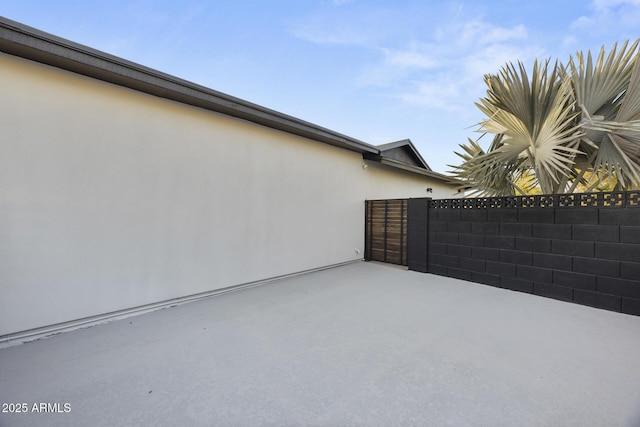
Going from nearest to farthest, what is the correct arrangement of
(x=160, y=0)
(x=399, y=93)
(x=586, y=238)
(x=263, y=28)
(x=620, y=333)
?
(x=620, y=333) < (x=586, y=238) < (x=160, y=0) < (x=263, y=28) < (x=399, y=93)

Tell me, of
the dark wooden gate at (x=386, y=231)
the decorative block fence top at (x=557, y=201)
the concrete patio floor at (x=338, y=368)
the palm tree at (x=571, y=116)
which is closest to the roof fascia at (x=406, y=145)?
the dark wooden gate at (x=386, y=231)

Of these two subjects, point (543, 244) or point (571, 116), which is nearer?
point (571, 116)

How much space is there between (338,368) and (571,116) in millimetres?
5172

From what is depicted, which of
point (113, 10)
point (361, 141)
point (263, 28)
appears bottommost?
point (361, 141)

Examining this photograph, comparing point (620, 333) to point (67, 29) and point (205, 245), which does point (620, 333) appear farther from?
point (67, 29)

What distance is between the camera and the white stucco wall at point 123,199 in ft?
9.14

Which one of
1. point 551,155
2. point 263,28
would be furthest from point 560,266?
point 263,28

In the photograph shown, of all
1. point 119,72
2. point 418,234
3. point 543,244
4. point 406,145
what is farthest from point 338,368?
point 406,145

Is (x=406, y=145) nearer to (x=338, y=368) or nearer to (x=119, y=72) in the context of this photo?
(x=119, y=72)

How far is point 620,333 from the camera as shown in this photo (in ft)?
9.84

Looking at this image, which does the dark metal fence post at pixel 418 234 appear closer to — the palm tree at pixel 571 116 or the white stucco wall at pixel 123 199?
the palm tree at pixel 571 116

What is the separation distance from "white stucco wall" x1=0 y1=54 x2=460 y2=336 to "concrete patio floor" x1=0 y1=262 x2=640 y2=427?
1.77ft

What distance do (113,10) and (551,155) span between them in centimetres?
727

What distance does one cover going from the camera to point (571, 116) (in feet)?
13.5
